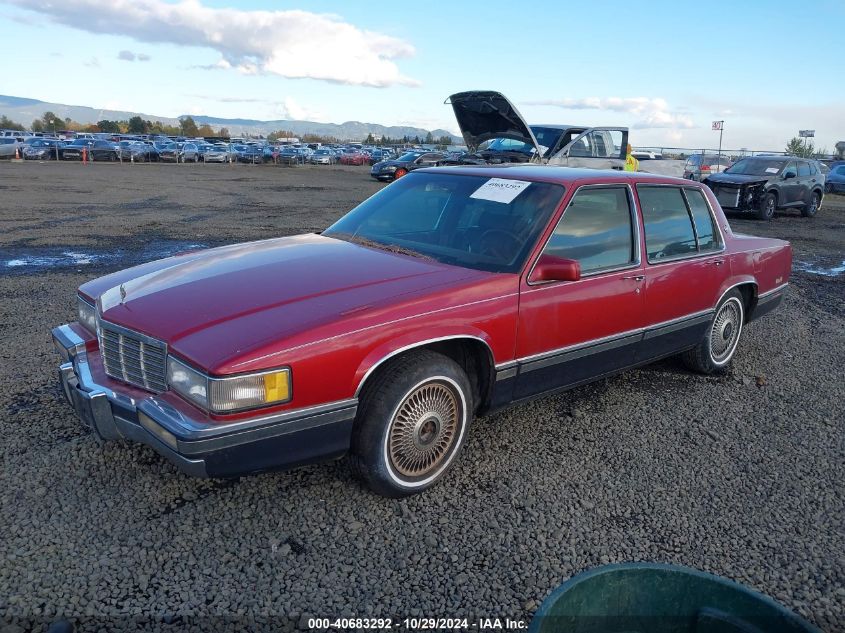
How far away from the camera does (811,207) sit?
17.7m

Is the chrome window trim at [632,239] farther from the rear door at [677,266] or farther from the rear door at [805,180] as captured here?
the rear door at [805,180]

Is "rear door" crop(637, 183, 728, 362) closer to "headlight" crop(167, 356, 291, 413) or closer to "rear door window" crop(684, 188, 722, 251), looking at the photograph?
"rear door window" crop(684, 188, 722, 251)

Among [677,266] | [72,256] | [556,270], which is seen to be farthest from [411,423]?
[72,256]

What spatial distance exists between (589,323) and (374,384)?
4.87 feet

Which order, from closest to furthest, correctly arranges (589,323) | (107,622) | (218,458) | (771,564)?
(107,622), (218,458), (771,564), (589,323)

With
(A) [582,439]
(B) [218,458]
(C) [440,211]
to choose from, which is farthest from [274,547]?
(C) [440,211]

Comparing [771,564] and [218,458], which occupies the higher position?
[218,458]

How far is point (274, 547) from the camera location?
2.86m

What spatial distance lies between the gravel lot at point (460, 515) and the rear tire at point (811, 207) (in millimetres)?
14854

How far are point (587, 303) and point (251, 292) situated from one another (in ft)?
6.20

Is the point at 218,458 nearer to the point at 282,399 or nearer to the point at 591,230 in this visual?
the point at 282,399

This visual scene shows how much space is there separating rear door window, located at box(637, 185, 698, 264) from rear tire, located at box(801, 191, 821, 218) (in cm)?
1528

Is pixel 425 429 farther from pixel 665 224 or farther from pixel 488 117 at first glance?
pixel 488 117

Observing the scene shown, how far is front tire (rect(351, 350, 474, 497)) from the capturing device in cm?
303
